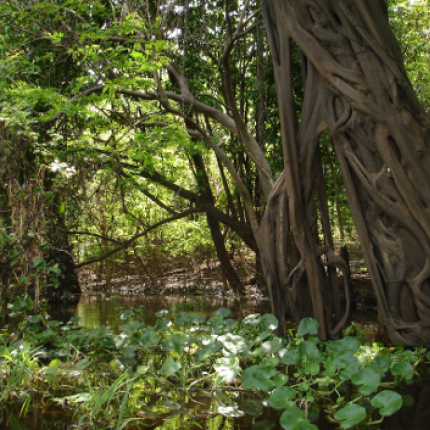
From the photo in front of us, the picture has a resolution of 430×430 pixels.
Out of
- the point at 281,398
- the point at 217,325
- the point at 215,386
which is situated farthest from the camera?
the point at 217,325

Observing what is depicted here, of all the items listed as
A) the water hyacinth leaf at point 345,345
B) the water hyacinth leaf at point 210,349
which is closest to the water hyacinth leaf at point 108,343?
the water hyacinth leaf at point 210,349

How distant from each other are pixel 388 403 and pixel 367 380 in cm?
28

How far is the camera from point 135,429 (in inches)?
98.1

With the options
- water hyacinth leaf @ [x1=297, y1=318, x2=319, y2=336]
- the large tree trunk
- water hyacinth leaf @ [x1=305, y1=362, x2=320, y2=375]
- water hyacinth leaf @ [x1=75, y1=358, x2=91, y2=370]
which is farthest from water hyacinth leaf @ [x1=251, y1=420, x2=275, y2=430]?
the large tree trunk

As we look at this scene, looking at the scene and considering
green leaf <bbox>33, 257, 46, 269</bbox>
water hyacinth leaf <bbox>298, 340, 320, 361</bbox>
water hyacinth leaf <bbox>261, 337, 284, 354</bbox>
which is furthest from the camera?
green leaf <bbox>33, 257, 46, 269</bbox>

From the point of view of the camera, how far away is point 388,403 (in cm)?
223

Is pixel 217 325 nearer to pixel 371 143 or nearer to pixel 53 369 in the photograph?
pixel 53 369

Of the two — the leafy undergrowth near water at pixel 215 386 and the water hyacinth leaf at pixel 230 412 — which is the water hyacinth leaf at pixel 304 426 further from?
the water hyacinth leaf at pixel 230 412

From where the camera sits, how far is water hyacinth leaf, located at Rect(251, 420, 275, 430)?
2499mm

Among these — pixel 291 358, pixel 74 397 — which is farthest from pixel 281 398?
pixel 74 397

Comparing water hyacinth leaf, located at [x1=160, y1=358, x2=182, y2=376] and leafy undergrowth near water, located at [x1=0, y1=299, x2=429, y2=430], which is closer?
leafy undergrowth near water, located at [x1=0, y1=299, x2=429, y2=430]

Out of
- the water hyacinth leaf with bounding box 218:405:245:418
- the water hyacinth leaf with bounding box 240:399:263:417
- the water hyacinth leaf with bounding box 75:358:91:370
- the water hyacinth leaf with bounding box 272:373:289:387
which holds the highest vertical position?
the water hyacinth leaf with bounding box 75:358:91:370

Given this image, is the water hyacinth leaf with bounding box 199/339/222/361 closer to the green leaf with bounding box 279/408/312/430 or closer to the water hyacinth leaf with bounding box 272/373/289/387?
the water hyacinth leaf with bounding box 272/373/289/387

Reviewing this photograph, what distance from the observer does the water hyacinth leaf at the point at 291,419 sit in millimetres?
2133
